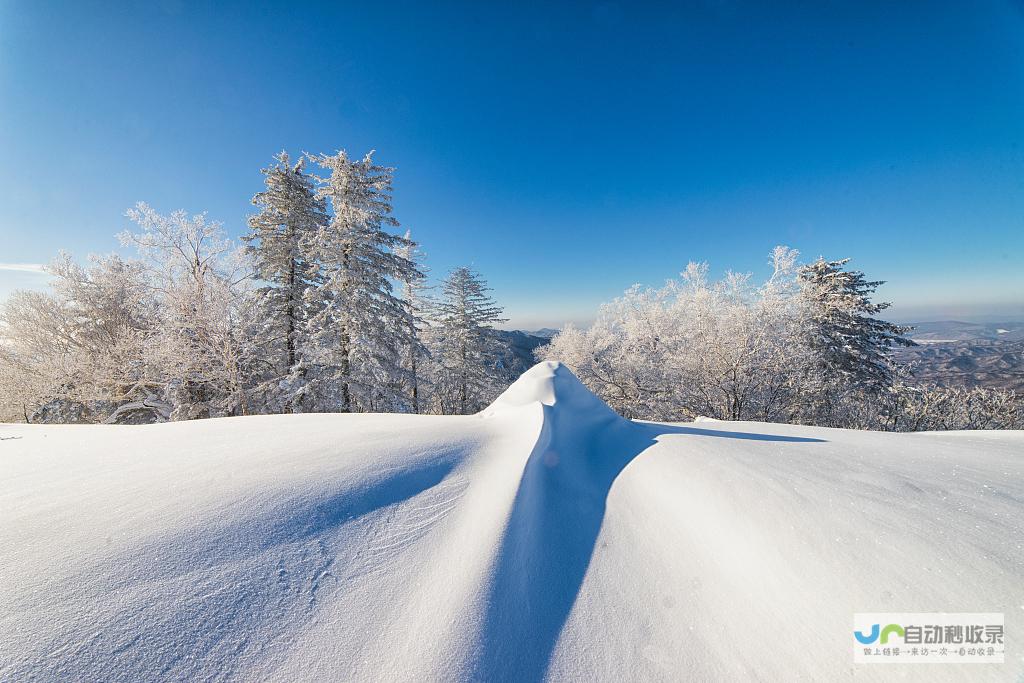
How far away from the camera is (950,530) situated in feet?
4.94

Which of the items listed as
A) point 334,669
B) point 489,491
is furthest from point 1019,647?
point 334,669

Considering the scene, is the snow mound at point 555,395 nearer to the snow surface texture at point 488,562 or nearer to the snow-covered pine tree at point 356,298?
the snow surface texture at point 488,562

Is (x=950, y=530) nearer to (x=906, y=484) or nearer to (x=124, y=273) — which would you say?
(x=906, y=484)

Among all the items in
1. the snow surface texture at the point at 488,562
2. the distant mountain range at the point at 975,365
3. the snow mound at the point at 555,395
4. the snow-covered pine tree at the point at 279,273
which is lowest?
the distant mountain range at the point at 975,365

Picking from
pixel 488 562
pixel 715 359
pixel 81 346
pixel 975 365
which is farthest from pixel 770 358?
pixel 975 365

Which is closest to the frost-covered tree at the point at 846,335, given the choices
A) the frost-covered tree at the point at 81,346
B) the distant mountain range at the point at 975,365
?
the distant mountain range at the point at 975,365

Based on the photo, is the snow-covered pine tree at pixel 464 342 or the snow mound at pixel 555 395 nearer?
the snow mound at pixel 555 395

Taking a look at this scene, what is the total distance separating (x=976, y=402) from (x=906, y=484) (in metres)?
28.7

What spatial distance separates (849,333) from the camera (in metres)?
12.9

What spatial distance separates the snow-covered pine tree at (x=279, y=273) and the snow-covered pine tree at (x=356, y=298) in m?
1.39

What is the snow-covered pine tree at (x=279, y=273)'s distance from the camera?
38.3ft

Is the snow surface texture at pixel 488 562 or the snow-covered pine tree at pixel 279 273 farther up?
the snow-covered pine tree at pixel 279 273

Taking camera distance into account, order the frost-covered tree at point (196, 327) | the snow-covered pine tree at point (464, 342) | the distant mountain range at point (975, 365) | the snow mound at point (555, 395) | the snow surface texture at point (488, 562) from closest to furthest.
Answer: the snow surface texture at point (488, 562) → the snow mound at point (555, 395) → the frost-covered tree at point (196, 327) → the snow-covered pine tree at point (464, 342) → the distant mountain range at point (975, 365)

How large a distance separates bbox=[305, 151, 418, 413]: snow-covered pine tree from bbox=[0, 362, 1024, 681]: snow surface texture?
836cm
